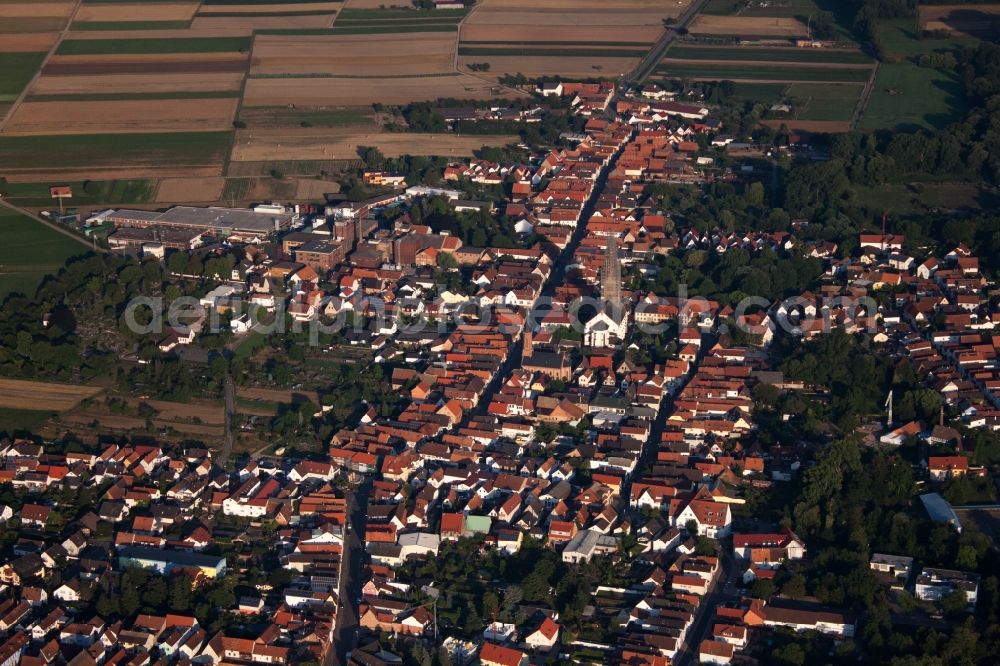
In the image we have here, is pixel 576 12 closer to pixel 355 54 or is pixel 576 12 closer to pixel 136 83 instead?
pixel 355 54

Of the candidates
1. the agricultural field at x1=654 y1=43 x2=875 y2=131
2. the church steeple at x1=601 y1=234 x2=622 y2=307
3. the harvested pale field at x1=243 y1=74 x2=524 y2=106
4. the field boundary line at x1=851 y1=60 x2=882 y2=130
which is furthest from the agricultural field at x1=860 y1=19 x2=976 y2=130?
the church steeple at x1=601 y1=234 x2=622 y2=307

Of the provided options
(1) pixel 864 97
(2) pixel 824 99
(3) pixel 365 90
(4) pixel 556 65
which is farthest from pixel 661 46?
(3) pixel 365 90

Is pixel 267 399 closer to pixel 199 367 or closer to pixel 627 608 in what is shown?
pixel 199 367

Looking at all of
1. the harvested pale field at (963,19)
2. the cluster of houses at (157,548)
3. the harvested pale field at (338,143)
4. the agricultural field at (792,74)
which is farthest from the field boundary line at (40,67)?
the harvested pale field at (963,19)

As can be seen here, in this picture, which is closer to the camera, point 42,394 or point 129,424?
point 129,424

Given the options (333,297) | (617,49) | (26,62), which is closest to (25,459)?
(333,297)

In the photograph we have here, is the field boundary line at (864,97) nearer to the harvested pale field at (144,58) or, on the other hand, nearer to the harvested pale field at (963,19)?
the harvested pale field at (963,19)
